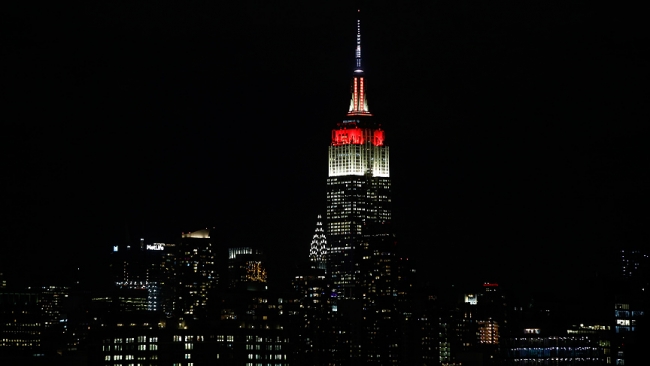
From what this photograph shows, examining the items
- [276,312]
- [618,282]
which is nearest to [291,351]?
[276,312]

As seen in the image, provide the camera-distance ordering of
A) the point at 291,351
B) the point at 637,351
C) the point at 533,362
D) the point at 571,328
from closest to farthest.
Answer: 1. the point at 637,351
2. the point at 533,362
3. the point at 291,351
4. the point at 571,328

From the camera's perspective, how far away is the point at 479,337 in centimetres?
19938

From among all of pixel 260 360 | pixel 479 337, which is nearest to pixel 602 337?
pixel 260 360

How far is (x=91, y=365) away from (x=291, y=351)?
16.8m

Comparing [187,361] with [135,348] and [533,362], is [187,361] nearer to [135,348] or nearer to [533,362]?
[135,348]

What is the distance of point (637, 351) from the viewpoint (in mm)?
58125

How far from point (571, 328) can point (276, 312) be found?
30.5 m

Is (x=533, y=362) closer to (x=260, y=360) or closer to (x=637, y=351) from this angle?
(x=260, y=360)

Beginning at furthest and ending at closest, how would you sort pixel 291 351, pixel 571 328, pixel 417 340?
pixel 417 340, pixel 571 328, pixel 291 351

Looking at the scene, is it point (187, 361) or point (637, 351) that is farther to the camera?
point (187, 361)

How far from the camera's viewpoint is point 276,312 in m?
176

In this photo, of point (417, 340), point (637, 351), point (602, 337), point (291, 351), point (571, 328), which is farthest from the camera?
point (417, 340)

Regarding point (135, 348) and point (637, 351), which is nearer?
point (637, 351)

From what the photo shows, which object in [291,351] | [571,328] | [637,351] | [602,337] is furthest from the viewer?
[571,328]
